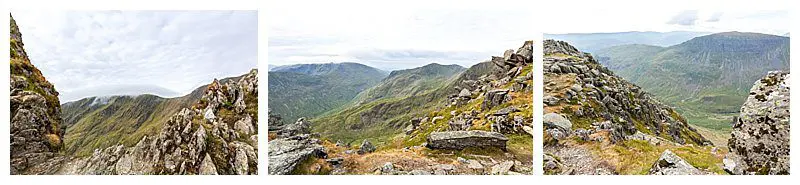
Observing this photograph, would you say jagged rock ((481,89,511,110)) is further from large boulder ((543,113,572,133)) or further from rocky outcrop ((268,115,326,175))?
rocky outcrop ((268,115,326,175))

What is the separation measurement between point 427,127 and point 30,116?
3553mm

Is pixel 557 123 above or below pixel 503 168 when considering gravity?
above

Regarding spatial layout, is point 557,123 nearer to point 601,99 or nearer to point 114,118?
point 601,99

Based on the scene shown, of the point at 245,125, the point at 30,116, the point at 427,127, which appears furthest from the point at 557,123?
the point at 30,116

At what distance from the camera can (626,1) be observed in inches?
253

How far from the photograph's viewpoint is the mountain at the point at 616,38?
255 inches

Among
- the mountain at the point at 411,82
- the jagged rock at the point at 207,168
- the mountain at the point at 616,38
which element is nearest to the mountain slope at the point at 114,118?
the jagged rock at the point at 207,168

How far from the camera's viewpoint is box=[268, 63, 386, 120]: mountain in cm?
645

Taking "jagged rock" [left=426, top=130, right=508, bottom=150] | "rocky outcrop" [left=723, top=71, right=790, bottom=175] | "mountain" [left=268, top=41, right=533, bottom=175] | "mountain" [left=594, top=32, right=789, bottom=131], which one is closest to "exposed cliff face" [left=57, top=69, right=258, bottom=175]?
"mountain" [left=268, top=41, right=533, bottom=175]

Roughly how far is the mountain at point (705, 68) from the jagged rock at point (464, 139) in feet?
3.93

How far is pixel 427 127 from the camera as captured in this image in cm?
667

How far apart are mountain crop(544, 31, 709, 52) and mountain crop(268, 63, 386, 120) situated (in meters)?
1.73

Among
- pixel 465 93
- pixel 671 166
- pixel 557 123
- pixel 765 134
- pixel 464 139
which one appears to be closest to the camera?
pixel 765 134
